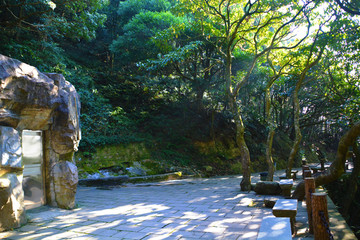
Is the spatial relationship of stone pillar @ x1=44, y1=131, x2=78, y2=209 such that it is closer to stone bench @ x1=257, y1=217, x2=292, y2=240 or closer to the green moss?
stone bench @ x1=257, y1=217, x2=292, y2=240

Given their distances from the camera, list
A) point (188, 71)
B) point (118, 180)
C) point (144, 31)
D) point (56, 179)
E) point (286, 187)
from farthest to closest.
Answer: point (188, 71)
point (144, 31)
point (118, 180)
point (286, 187)
point (56, 179)

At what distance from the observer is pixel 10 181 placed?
15.3 feet

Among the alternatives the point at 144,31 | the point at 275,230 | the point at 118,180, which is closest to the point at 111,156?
the point at 118,180

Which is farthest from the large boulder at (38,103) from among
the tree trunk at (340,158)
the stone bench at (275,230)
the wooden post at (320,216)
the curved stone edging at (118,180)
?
the tree trunk at (340,158)

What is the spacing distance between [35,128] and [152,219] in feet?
10.4

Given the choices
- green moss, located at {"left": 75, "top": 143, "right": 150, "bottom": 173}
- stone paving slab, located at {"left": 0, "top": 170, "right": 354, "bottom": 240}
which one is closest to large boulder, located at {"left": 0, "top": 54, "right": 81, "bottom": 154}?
stone paving slab, located at {"left": 0, "top": 170, "right": 354, "bottom": 240}

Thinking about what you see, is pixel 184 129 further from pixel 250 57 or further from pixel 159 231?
pixel 159 231

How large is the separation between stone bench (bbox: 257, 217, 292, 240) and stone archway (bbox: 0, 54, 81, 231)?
164 inches

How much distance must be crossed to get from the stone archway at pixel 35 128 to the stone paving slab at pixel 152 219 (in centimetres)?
40

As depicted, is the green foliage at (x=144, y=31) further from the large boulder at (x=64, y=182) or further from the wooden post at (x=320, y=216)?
the wooden post at (x=320, y=216)

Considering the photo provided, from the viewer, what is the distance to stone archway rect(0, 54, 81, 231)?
4.66 m

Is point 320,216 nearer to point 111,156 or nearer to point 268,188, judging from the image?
point 268,188

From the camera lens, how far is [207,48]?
15.3 m

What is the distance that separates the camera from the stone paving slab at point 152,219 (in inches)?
176
